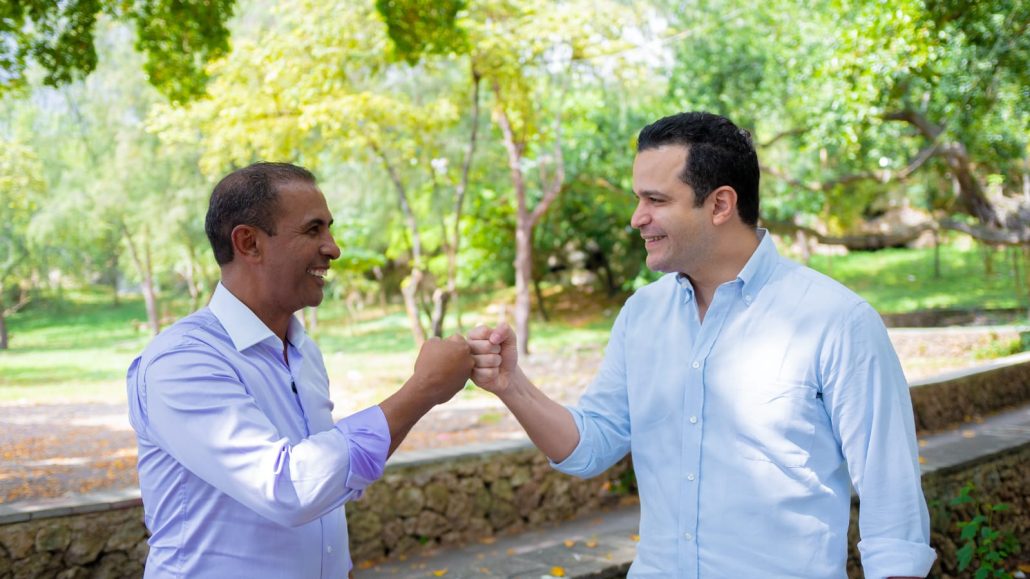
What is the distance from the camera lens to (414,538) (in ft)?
19.3

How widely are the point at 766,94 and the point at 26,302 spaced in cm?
1249

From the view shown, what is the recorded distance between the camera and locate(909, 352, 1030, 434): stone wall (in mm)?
8836

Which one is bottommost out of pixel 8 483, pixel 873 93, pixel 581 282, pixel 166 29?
pixel 581 282

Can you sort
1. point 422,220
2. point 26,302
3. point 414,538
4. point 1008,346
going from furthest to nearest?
point 422,220 → point 26,302 → point 1008,346 → point 414,538

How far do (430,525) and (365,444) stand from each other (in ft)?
13.7

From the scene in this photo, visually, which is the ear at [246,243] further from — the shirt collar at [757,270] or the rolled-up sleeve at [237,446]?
the shirt collar at [757,270]

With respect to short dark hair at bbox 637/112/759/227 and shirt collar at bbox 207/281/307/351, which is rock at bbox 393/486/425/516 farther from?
short dark hair at bbox 637/112/759/227

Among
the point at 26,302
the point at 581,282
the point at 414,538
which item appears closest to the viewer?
the point at 414,538

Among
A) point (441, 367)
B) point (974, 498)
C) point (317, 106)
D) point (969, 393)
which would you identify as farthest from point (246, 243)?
point (317, 106)

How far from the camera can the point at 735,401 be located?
214cm

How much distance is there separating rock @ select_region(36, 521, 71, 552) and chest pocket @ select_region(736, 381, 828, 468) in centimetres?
385

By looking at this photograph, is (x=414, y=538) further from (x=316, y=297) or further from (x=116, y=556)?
(x=316, y=297)

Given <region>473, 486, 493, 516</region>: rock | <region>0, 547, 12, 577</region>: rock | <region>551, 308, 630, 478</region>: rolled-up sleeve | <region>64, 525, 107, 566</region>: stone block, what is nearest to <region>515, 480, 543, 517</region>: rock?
<region>473, 486, 493, 516</region>: rock

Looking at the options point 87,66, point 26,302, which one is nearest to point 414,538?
point 87,66
